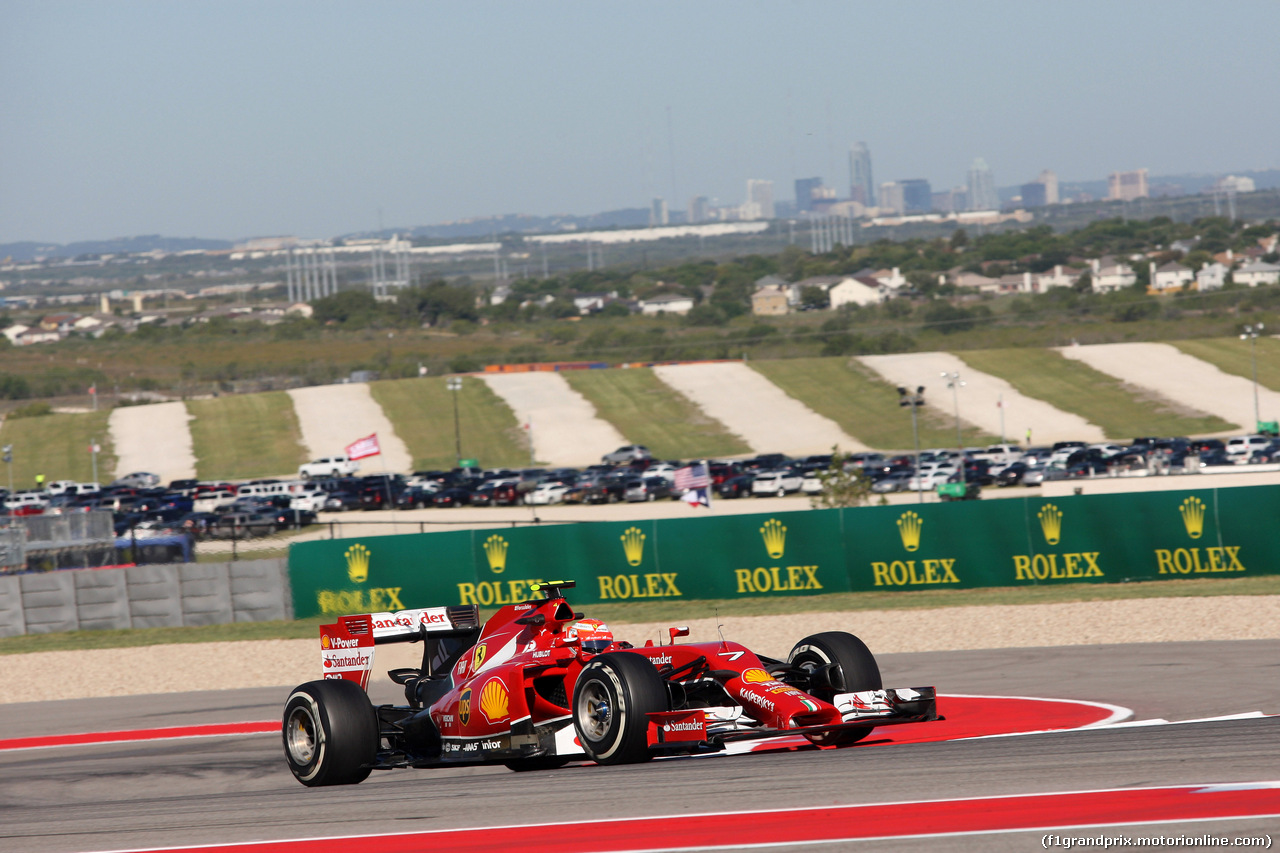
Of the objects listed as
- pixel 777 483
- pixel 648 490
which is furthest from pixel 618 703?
pixel 648 490

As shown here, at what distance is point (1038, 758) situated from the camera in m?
8.43

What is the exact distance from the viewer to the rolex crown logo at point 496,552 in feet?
88.7

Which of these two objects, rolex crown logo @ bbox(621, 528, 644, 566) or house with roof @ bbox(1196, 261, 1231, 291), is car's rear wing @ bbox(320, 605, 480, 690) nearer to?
rolex crown logo @ bbox(621, 528, 644, 566)

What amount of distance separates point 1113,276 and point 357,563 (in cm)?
16969

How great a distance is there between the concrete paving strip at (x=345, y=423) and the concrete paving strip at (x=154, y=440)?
7842mm

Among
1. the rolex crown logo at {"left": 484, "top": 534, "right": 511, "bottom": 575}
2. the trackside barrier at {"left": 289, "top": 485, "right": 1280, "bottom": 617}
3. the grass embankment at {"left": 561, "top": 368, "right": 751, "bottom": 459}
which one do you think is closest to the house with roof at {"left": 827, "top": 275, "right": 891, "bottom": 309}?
the grass embankment at {"left": 561, "top": 368, "right": 751, "bottom": 459}

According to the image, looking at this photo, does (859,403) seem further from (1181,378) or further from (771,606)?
(771,606)

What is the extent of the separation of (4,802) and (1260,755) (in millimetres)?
9901

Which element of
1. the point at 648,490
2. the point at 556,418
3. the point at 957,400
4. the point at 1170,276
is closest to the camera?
the point at 648,490

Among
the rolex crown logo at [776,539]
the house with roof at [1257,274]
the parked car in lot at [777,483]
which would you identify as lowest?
the parked car in lot at [777,483]

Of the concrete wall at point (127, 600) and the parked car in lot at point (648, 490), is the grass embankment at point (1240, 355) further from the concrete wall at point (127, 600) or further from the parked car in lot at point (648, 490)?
the concrete wall at point (127, 600)

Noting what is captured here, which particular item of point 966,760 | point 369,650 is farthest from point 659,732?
point 369,650

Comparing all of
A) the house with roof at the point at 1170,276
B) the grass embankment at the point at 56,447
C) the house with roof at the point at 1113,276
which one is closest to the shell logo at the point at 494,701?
the grass embankment at the point at 56,447

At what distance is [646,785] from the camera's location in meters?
8.25
